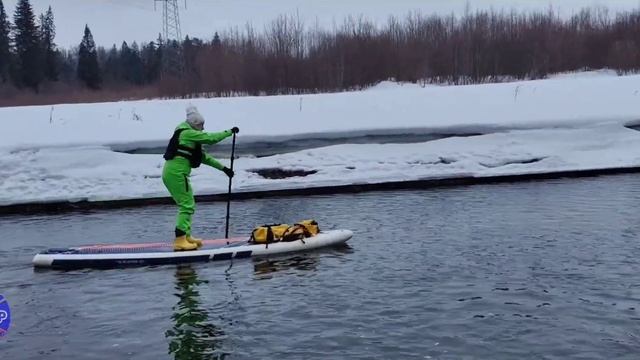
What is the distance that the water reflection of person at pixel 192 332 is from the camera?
6.27m

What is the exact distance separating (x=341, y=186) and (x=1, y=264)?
972 centimetres

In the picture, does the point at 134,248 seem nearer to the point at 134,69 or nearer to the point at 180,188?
the point at 180,188

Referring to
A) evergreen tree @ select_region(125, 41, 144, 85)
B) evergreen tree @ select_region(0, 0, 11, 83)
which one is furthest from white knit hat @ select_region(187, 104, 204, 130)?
evergreen tree @ select_region(125, 41, 144, 85)

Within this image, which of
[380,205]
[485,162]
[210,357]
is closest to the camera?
[210,357]

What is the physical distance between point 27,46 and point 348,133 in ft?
218

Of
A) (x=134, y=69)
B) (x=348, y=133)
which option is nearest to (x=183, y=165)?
(x=348, y=133)

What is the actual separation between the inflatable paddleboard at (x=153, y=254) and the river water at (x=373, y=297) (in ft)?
0.61

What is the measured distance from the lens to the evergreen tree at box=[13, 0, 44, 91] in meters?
76.9

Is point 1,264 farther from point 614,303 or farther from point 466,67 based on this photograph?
point 466,67

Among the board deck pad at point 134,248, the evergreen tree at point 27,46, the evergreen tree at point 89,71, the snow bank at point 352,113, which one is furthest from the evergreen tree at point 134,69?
the board deck pad at point 134,248

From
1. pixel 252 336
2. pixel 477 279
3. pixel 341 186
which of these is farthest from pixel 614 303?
pixel 341 186

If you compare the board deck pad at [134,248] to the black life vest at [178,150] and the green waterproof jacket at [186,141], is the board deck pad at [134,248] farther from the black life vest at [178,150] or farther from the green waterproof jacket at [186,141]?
the black life vest at [178,150]

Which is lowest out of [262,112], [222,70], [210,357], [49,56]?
[210,357]

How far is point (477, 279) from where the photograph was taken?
8.40 m
